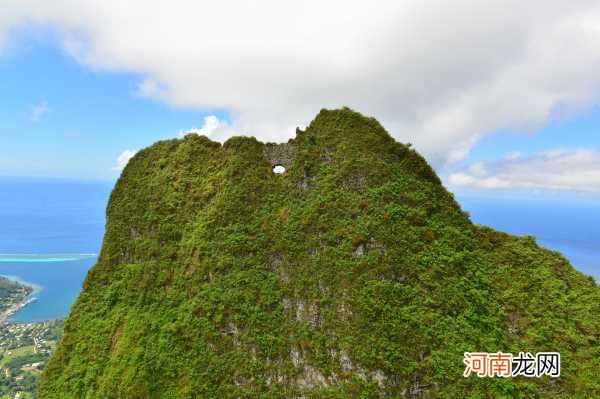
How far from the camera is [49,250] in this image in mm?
97875

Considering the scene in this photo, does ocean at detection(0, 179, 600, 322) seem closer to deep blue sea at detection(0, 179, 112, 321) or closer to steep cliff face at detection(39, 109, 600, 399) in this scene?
deep blue sea at detection(0, 179, 112, 321)

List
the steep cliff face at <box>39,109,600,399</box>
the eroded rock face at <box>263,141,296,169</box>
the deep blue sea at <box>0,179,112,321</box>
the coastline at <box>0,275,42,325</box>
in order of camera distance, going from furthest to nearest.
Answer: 1. the deep blue sea at <box>0,179,112,321</box>
2. the coastline at <box>0,275,42,325</box>
3. the eroded rock face at <box>263,141,296,169</box>
4. the steep cliff face at <box>39,109,600,399</box>

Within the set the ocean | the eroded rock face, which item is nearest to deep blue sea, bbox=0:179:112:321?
the ocean

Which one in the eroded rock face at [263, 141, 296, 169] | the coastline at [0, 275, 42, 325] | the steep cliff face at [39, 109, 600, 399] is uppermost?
the eroded rock face at [263, 141, 296, 169]

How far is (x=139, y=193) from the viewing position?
15.6 meters

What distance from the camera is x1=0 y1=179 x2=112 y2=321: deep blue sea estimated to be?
64375 mm

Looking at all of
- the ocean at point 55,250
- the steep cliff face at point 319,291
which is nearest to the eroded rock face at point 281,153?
the steep cliff face at point 319,291

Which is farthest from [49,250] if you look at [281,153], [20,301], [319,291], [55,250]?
[319,291]

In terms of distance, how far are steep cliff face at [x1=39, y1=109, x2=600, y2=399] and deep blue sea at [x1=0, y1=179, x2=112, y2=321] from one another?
57886 millimetres

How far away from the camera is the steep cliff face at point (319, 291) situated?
9.76 m

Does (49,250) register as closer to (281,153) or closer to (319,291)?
(281,153)

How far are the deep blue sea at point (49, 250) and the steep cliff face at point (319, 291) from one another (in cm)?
5789

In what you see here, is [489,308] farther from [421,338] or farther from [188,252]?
[188,252]

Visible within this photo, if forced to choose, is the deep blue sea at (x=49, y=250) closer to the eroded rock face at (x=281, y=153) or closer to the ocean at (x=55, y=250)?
the ocean at (x=55, y=250)
